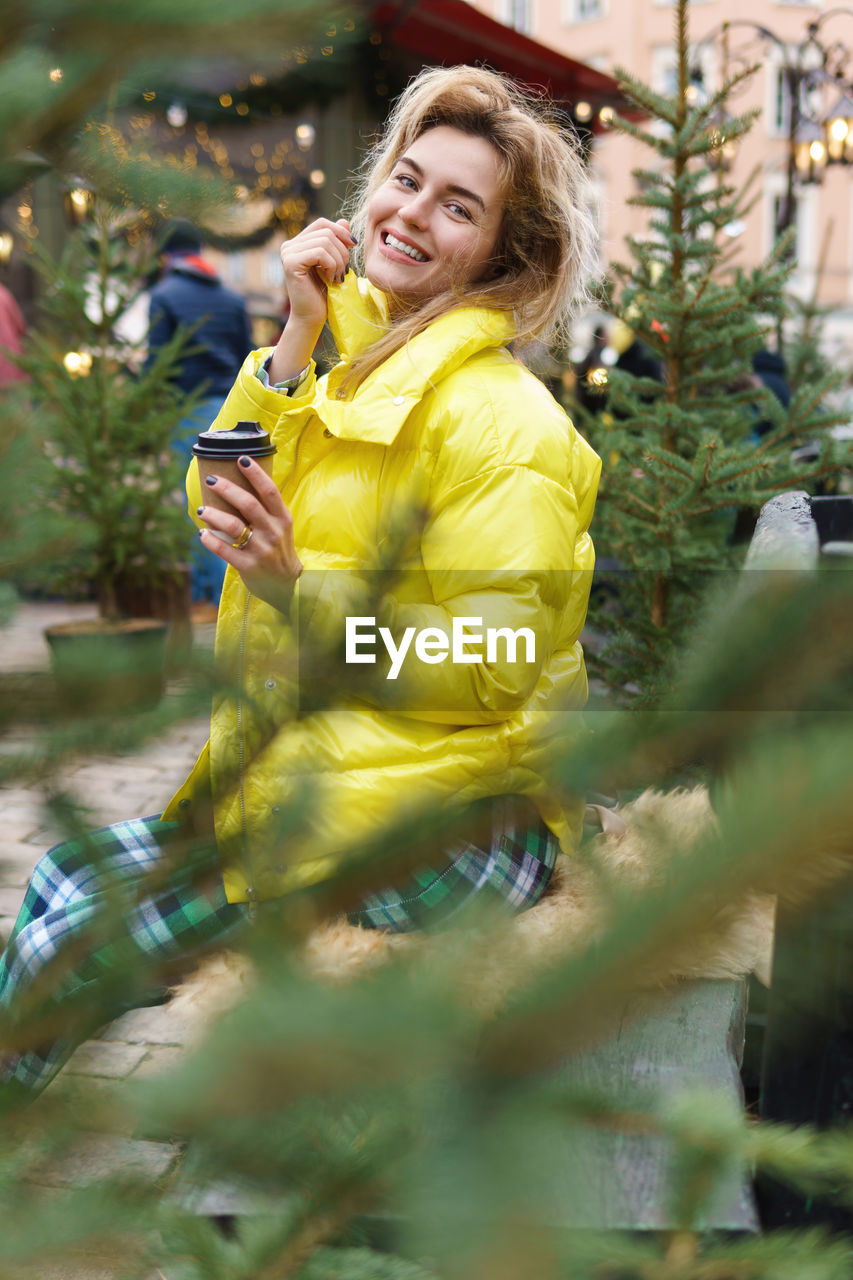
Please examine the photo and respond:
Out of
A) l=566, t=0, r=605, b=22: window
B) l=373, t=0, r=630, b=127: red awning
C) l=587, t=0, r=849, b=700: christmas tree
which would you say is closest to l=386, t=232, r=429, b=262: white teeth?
l=587, t=0, r=849, b=700: christmas tree

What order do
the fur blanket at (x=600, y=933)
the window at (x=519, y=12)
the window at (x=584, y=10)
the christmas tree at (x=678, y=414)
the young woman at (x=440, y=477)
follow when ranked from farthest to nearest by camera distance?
the window at (x=519, y=12) < the window at (x=584, y=10) < the christmas tree at (x=678, y=414) < the young woman at (x=440, y=477) < the fur blanket at (x=600, y=933)

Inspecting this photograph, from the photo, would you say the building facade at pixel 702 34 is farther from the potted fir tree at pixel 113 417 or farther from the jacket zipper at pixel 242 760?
the jacket zipper at pixel 242 760

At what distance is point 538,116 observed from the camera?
78.4 inches

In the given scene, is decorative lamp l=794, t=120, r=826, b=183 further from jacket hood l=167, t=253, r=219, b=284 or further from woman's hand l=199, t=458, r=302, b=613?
woman's hand l=199, t=458, r=302, b=613

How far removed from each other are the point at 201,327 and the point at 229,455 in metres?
4.71

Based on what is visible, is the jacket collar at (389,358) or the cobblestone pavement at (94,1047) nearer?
the cobblestone pavement at (94,1047)

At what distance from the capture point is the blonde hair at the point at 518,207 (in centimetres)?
189

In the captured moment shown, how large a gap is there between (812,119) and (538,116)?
5.98 m

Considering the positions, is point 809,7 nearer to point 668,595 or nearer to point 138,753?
Answer: point 668,595

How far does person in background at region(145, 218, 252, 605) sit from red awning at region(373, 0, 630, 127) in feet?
9.95

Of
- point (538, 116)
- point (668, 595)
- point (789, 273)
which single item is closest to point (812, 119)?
point (789, 273)

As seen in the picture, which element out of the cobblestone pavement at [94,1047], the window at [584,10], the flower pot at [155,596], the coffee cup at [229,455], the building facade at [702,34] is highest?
the window at [584,10]

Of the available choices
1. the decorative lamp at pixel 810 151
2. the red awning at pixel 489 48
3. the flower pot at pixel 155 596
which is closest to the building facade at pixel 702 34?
the red awning at pixel 489 48

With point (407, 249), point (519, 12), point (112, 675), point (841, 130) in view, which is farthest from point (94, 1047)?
point (519, 12)
